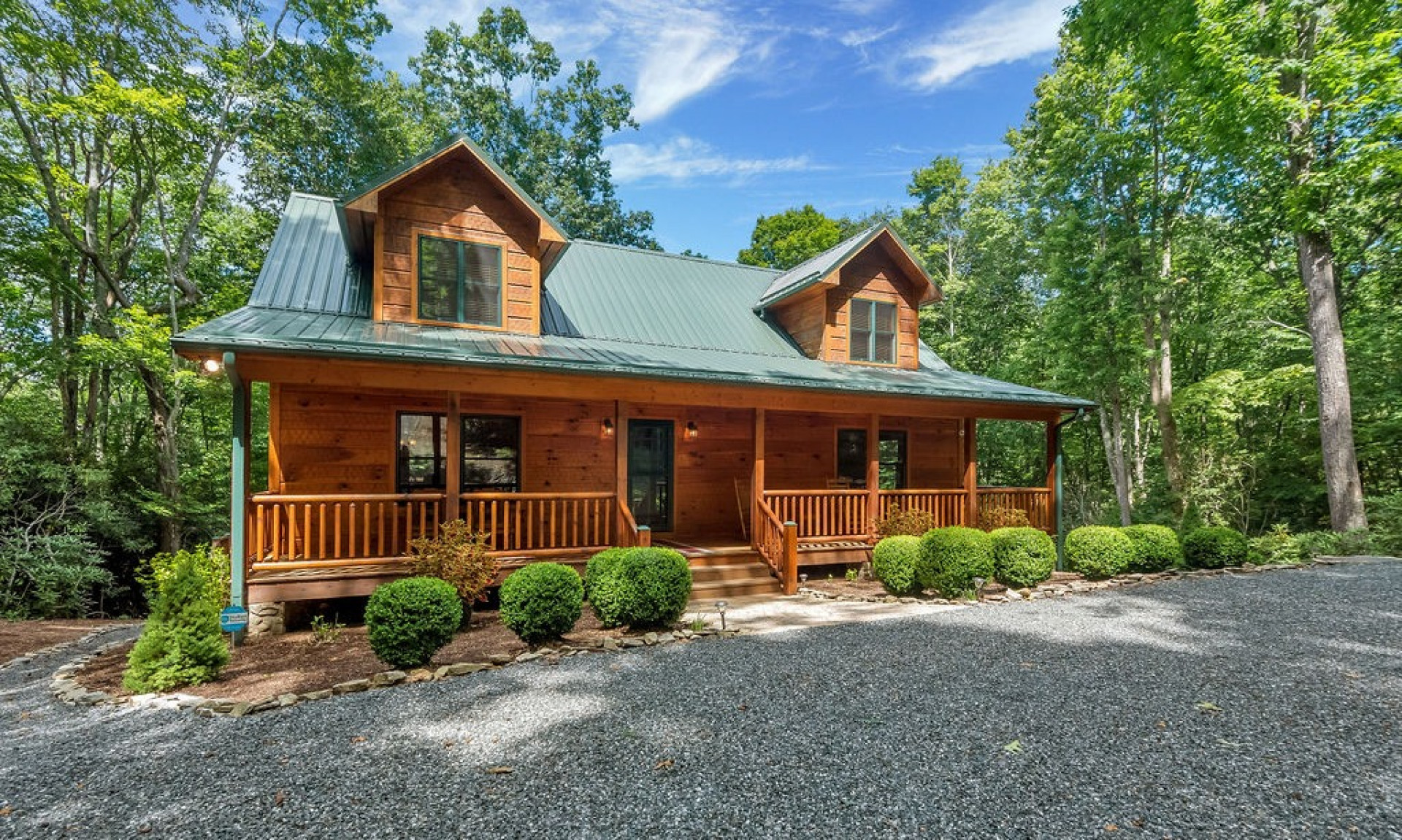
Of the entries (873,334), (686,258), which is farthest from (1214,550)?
(686,258)

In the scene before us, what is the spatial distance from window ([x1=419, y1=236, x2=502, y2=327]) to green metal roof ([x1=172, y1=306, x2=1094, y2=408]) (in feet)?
0.96

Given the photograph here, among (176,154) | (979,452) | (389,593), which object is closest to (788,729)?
(389,593)

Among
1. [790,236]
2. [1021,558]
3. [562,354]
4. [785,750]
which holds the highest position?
[790,236]

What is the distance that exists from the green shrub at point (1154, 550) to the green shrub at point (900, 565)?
369 centimetres

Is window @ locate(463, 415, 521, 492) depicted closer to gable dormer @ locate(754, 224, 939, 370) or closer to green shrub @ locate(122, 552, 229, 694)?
green shrub @ locate(122, 552, 229, 694)

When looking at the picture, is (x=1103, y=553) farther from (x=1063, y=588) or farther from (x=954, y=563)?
(x=954, y=563)

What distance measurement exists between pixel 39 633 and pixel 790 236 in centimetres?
2918

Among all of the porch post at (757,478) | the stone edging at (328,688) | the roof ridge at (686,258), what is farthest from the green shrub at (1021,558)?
the roof ridge at (686,258)

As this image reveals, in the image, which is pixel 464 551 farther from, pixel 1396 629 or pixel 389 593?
pixel 1396 629

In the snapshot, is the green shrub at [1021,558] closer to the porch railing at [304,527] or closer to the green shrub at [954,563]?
the green shrub at [954,563]

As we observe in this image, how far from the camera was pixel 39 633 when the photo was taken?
7887mm

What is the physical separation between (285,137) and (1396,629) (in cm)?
2223

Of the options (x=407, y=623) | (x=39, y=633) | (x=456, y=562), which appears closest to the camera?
(x=407, y=623)

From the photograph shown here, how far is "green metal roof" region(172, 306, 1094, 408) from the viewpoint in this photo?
6.27 metres
